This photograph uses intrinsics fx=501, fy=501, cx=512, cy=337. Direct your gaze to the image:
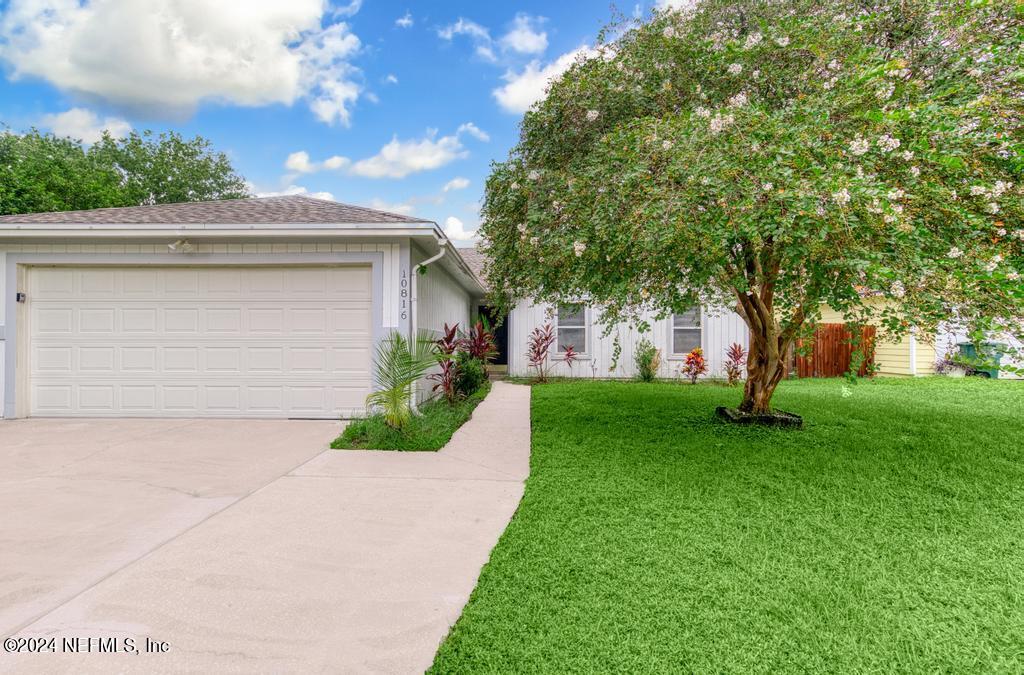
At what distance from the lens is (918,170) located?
379 centimetres

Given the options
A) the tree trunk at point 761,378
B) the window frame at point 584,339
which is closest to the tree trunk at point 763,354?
the tree trunk at point 761,378

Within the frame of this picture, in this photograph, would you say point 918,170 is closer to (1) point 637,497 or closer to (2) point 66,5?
(1) point 637,497

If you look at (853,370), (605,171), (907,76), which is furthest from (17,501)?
(907,76)

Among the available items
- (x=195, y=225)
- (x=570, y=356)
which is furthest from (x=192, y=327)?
(x=570, y=356)

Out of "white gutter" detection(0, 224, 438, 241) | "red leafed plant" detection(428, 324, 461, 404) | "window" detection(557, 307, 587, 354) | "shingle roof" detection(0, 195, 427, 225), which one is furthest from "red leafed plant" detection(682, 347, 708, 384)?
"shingle roof" detection(0, 195, 427, 225)

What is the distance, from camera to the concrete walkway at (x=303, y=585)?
188 centimetres

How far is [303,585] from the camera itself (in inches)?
94.8

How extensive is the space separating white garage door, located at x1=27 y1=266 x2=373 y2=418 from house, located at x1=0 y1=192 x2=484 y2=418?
0.01 metres

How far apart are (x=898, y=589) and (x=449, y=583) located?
218cm

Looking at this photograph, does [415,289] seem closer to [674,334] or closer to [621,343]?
[621,343]

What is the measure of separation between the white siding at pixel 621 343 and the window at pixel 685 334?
0.13m

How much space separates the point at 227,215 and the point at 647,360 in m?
9.01

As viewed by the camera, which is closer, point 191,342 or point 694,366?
point 191,342

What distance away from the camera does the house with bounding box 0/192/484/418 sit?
682cm
